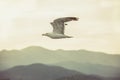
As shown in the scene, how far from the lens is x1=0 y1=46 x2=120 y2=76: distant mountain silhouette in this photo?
154 centimetres

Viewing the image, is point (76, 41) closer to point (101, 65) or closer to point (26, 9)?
point (101, 65)

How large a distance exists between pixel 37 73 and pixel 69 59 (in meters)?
0.19

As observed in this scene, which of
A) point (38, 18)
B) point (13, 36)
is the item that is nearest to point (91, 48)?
point (38, 18)

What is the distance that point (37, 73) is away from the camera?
5.09 ft

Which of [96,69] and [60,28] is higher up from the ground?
[60,28]

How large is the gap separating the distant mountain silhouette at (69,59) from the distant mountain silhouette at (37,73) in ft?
0.08

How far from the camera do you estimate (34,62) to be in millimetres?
1562

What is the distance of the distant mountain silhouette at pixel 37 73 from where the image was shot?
1.54 metres

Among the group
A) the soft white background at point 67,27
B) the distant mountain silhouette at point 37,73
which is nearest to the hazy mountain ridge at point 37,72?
the distant mountain silhouette at point 37,73

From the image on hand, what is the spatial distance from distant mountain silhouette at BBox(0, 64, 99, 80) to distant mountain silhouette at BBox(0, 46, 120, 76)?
25 mm

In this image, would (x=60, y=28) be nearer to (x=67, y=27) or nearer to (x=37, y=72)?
(x=67, y=27)

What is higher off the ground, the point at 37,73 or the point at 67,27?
the point at 67,27

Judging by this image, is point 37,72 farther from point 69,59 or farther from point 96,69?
point 96,69

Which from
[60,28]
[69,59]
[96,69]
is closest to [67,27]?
[60,28]
